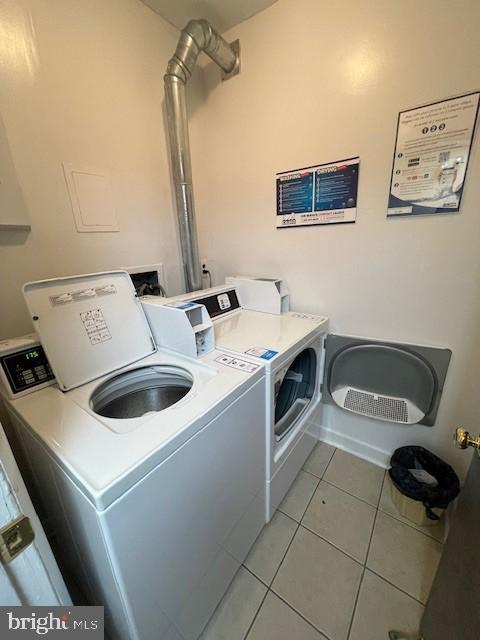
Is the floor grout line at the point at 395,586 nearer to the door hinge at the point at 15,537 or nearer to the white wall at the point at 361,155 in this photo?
the white wall at the point at 361,155

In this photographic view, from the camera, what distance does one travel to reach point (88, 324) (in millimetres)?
1090

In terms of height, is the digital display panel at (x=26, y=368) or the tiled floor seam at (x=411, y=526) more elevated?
the digital display panel at (x=26, y=368)

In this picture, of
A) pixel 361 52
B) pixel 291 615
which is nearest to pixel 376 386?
pixel 291 615

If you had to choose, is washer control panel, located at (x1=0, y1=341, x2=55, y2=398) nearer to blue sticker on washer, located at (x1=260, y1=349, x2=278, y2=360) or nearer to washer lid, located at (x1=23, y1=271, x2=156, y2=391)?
washer lid, located at (x1=23, y1=271, x2=156, y2=391)

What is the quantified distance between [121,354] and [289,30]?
1.95 m

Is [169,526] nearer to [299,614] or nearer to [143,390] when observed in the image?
[143,390]

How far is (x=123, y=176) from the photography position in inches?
57.9

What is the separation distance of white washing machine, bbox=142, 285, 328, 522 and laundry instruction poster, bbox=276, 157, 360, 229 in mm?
596

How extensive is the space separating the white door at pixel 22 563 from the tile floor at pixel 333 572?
0.82m

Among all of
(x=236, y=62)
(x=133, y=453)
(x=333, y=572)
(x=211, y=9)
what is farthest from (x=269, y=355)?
(x=211, y=9)

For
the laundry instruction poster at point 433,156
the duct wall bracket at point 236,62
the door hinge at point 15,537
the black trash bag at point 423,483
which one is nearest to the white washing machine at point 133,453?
the door hinge at point 15,537

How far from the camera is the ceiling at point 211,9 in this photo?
1394mm

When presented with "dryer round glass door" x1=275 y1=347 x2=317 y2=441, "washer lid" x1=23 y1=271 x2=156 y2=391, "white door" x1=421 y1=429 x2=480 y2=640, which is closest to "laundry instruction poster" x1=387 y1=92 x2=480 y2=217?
"dryer round glass door" x1=275 y1=347 x2=317 y2=441

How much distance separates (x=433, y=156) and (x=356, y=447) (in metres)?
1.74
